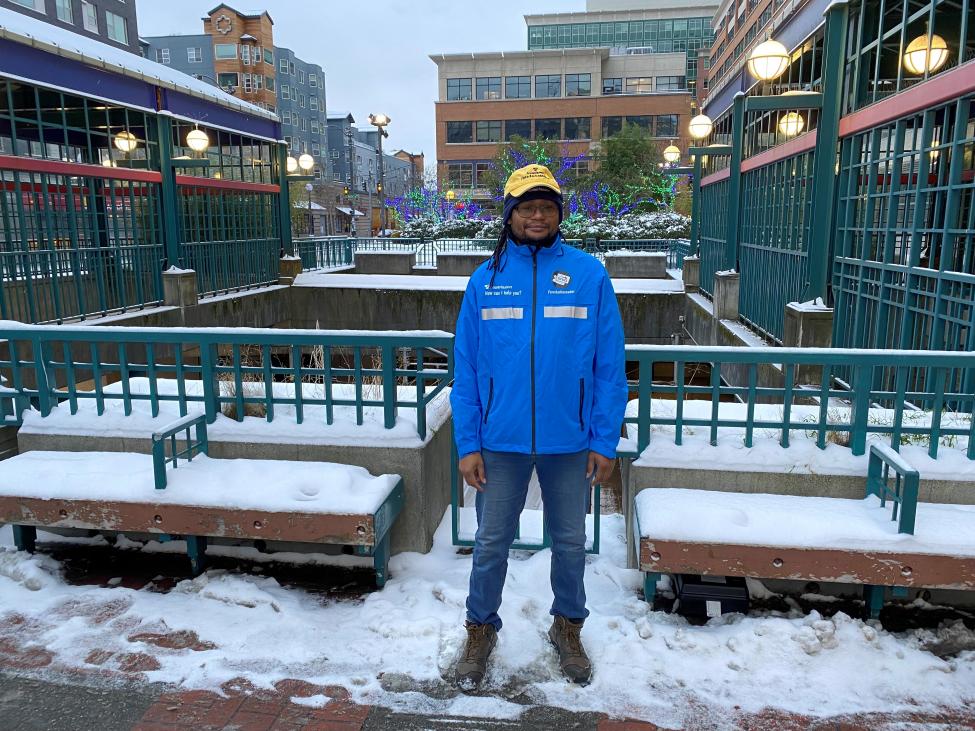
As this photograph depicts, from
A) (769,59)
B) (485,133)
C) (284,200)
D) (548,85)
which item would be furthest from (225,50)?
(769,59)

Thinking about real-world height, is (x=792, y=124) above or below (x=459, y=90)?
below

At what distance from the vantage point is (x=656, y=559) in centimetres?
357

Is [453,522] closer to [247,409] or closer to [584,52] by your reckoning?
[247,409]

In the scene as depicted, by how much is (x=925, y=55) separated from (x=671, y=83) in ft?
231

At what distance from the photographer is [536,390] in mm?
3074

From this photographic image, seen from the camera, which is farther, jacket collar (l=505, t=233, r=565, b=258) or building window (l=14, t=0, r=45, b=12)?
building window (l=14, t=0, r=45, b=12)

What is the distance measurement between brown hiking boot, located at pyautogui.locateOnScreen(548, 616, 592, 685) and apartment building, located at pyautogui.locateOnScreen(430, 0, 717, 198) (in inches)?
2507

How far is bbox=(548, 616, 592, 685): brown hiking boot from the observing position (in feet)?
10.4

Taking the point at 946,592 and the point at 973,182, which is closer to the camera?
the point at 946,592

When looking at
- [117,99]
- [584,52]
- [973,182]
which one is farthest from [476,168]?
[973,182]

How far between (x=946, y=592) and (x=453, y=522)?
2781 millimetres

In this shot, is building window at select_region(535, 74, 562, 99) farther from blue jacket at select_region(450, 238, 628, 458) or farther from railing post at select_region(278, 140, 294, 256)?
blue jacket at select_region(450, 238, 628, 458)

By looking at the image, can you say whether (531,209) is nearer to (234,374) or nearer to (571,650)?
(571,650)

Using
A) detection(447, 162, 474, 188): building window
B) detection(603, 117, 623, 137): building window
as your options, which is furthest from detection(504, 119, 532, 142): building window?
detection(603, 117, 623, 137): building window
